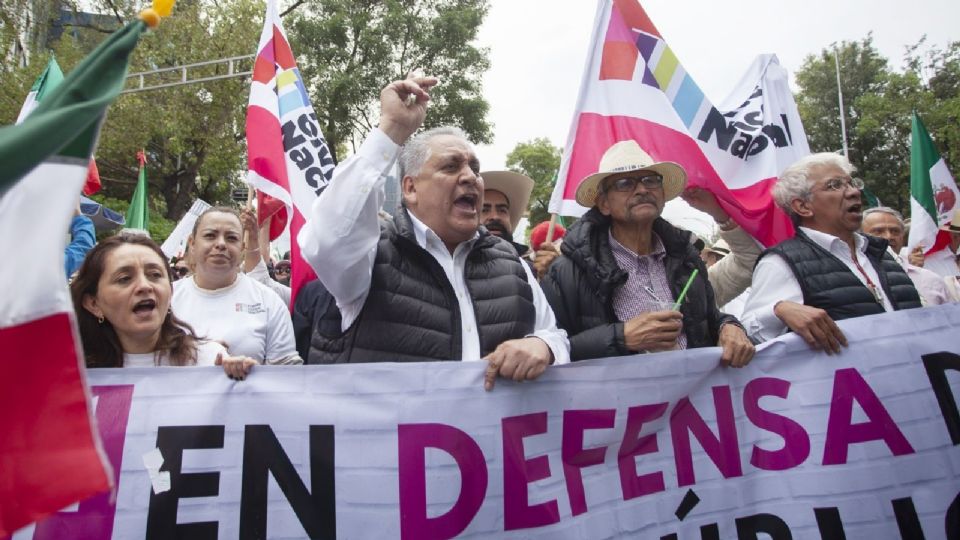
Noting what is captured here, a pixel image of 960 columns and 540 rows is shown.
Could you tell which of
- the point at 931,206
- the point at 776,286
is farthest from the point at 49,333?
the point at 931,206

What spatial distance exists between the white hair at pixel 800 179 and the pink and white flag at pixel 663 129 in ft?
1.74

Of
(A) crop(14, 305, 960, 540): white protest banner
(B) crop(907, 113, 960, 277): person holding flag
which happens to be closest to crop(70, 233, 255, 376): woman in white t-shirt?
(A) crop(14, 305, 960, 540): white protest banner

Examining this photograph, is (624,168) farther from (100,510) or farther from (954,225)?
(954,225)

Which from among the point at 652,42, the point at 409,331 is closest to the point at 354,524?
the point at 409,331

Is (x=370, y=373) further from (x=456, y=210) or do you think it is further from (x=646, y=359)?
(x=646, y=359)

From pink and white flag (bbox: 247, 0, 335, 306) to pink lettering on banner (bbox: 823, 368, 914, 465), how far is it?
321 centimetres

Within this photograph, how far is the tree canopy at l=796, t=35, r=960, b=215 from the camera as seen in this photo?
25953 millimetres

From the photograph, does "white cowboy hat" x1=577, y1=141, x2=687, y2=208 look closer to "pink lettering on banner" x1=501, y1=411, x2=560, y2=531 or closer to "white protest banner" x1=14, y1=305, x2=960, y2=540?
"white protest banner" x1=14, y1=305, x2=960, y2=540

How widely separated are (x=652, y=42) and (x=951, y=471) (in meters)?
2.67

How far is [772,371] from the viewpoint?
8.45 ft

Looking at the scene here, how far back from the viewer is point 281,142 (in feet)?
15.9

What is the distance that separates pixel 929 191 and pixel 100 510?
6.63 meters

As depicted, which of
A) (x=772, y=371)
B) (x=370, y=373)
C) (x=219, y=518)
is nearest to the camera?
(x=219, y=518)

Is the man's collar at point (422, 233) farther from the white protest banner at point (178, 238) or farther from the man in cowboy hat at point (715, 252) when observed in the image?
the white protest banner at point (178, 238)
